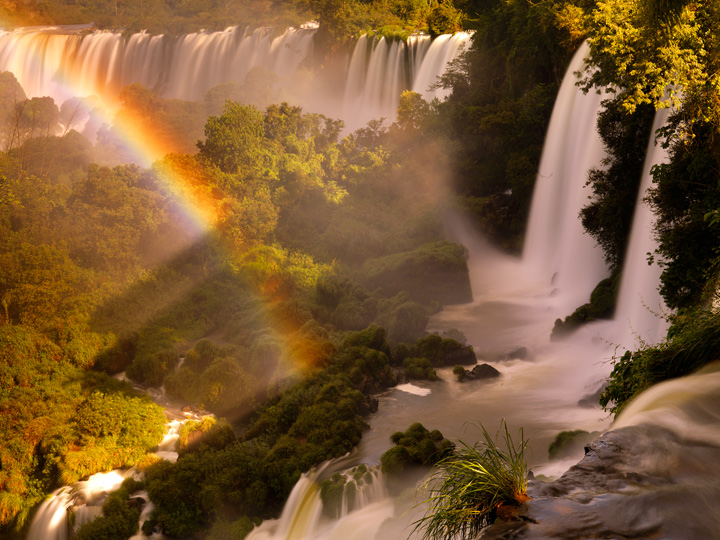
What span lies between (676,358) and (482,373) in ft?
28.6

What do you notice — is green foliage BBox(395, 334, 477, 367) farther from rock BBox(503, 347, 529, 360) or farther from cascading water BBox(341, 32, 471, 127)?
cascading water BBox(341, 32, 471, 127)

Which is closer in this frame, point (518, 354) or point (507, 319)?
point (518, 354)

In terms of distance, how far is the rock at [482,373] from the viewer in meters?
16.4

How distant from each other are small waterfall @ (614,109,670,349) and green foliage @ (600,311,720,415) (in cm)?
588

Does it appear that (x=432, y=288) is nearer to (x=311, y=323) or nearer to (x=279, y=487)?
(x=311, y=323)

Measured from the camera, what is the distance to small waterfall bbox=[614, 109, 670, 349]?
14836mm

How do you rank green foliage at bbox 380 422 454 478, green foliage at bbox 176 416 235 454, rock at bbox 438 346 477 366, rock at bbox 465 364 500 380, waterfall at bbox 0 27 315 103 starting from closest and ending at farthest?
green foliage at bbox 380 422 454 478 → green foliage at bbox 176 416 235 454 → rock at bbox 465 364 500 380 → rock at bbox 438 346 477 366 → waterfall at bbox 0 27 315 103

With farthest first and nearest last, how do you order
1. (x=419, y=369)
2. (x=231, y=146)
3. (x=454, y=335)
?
(x=231, y=146) < (x=454, y=335) < (x=419, y=369)

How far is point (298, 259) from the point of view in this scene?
24.2 m

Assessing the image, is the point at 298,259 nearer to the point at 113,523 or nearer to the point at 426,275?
the point at 426,275

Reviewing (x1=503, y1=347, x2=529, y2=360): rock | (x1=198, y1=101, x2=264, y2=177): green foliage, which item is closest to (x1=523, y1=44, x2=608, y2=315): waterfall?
(x1=503, y1=347, x2=529, y2=360): rock

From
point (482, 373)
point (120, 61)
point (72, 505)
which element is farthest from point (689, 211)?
point (120, 61)

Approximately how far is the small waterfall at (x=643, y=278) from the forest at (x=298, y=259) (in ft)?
1.35

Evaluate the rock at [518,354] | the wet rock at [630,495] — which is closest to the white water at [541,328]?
the rock at [518,354]
